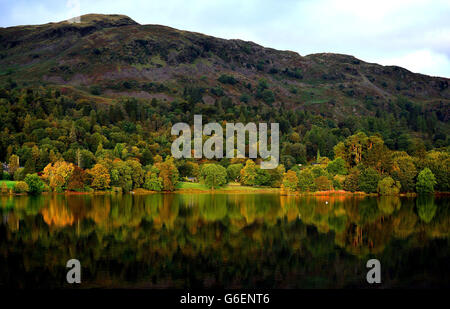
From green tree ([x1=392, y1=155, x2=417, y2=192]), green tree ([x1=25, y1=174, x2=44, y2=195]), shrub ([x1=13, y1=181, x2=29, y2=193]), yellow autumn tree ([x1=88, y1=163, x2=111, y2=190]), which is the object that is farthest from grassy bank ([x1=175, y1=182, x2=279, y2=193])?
shrub ([x1=13, y1=181, x2=29, y2=193])

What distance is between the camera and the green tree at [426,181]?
99000 millimetres

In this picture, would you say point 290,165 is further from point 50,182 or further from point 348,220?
point 348,220

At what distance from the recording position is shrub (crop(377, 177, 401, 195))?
3868 inches

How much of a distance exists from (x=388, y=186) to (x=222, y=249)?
7442 centimetres

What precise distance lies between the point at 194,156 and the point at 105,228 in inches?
4002

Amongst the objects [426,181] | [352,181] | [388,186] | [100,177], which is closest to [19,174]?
[100,177]

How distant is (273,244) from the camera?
3697 cm

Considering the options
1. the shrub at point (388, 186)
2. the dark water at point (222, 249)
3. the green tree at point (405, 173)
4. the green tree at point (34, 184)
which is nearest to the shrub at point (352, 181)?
the shrub at point (388, 186)

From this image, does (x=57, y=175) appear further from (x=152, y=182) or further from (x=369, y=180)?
(x=369, y=180)

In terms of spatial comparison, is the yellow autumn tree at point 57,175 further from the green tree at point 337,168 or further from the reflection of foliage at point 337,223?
the reflection of foliage at point 337,223

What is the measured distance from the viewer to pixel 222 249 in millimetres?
34562

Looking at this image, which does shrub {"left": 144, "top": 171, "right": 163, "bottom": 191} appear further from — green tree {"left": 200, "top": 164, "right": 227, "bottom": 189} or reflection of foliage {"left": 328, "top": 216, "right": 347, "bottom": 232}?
reflection of foliage {"left": 328, "top": 216, "right": 347, "bottom": 232}
